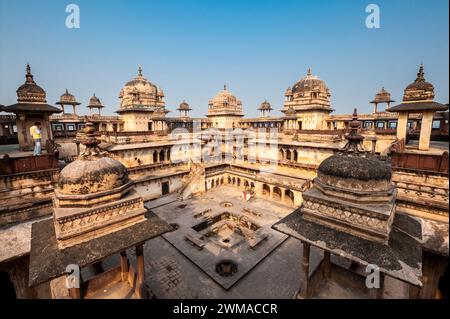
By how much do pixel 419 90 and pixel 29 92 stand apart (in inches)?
1335

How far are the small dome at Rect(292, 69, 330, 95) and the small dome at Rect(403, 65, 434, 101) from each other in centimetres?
1794

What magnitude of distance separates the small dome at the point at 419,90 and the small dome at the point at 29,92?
32.7 m

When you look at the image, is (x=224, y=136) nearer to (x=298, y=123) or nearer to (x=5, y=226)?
(x=298, y=123)

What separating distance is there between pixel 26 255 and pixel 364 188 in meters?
14.7

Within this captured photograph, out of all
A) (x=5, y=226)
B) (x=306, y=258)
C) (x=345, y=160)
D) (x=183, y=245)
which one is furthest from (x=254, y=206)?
(x=5, y=226)

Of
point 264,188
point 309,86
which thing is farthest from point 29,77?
point 309,86

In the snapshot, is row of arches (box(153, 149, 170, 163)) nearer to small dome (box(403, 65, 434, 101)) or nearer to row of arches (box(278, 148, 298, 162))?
row of arches (box(278, 148, 298, 162))

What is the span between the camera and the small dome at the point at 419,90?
16797mm

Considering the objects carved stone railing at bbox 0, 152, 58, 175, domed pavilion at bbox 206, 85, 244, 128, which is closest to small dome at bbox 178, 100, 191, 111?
domed pavilion at bbox 206, 85, 244, 128

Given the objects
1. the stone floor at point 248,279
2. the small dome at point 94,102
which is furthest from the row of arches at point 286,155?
the small dome at point 94,102

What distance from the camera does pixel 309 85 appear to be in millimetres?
36500

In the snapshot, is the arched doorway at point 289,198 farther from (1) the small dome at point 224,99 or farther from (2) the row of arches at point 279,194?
(1) the small dome at point 224,99

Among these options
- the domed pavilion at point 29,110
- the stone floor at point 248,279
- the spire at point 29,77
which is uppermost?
the spire at point 29,77

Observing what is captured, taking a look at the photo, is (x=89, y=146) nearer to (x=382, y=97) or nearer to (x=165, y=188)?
(x=165, y=188)
